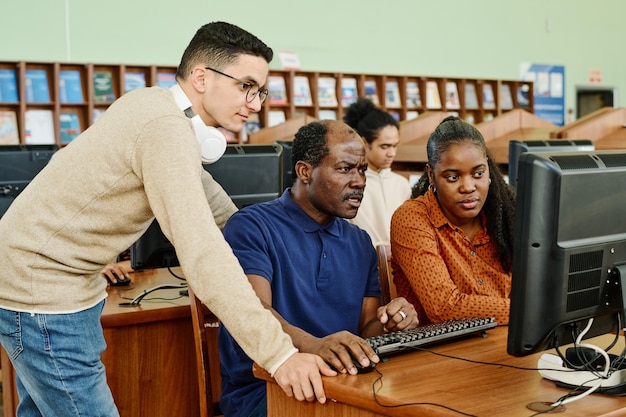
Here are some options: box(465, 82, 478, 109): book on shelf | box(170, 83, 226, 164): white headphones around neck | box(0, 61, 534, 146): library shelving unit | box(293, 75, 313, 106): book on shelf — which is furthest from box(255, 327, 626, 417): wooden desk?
box(465, 82, 478, 109): book on shelf

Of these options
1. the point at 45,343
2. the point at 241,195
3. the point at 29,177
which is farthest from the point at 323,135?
the point at 29,177

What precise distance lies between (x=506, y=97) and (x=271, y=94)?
401 centimetres

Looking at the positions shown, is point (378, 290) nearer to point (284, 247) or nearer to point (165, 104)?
point (284, 247)

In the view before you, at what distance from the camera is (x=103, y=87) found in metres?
8.38

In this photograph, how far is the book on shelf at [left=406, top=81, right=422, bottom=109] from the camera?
34.7 ft

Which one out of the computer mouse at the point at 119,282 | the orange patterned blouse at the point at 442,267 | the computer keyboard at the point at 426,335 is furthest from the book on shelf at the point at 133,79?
the computer keyboard at the point at 426,335

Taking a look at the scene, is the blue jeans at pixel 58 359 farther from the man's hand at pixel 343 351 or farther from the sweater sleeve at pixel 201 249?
the man's hand at pixel 343 351

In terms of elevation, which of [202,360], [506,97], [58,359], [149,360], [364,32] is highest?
[364,32]

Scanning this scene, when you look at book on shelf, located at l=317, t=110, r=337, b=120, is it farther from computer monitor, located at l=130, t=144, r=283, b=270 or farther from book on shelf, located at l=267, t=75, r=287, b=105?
computer monitor, located at l=130, t=144, r=283, b=270

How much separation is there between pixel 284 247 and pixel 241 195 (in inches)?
25.4

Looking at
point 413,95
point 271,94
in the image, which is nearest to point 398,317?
point 271,94

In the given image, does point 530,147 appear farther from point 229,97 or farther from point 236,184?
point 229,97

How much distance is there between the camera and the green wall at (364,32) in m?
8.15

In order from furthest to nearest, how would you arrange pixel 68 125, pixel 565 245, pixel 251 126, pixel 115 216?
pixel 251 126 < pixel 68 125 < pixel 115 216 < pixel 565 245
